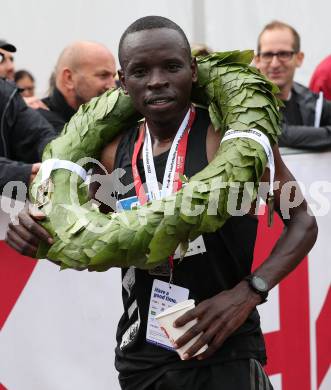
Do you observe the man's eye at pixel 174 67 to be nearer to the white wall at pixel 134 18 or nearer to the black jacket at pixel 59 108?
the black jacket at pixel 59 108

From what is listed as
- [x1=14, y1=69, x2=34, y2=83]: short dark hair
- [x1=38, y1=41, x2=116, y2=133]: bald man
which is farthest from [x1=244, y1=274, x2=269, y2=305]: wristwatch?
[x1=14, y1=69, x2=34, y2=83]: short dark hair

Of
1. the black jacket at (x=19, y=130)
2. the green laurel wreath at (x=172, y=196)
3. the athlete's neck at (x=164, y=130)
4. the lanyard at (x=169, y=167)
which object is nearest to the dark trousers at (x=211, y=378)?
the green laurel wreath at (x=172, y=196)

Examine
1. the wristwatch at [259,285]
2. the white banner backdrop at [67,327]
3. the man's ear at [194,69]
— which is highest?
the man's ear at [194,69]

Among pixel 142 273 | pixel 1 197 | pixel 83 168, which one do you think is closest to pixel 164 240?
pixel 142 273

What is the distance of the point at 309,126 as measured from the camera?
5531mm

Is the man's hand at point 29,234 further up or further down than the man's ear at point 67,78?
further up

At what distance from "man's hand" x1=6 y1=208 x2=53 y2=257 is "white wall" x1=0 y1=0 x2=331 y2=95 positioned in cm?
483

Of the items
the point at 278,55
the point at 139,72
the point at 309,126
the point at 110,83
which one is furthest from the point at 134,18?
the point at 139,72

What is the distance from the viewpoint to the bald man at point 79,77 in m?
5.66

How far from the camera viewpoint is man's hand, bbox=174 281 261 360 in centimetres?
289

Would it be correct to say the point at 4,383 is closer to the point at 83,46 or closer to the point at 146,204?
the point at 146,204

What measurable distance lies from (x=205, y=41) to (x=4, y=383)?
491 cm

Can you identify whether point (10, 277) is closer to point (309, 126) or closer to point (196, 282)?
point (196, 282)

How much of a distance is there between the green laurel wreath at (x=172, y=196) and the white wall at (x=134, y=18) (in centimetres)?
469
